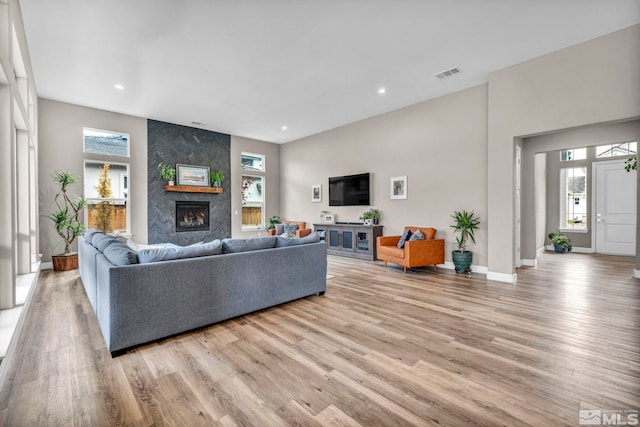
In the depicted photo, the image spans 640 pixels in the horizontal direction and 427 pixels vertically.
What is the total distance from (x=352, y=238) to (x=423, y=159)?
2.37 metres

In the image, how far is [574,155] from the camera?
766 centimetres

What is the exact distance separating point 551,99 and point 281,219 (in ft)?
23.6

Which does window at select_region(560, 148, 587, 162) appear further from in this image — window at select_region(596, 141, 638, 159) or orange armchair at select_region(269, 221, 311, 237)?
orange armchair at select_region(269, 221, 311, 237)

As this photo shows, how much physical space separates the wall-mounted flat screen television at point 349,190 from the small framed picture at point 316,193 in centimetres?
44

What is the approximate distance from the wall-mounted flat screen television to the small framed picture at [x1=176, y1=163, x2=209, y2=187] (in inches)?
135

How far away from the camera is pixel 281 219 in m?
9.30

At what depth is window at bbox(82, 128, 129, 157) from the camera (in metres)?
6.05

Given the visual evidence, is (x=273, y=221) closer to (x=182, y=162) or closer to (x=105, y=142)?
(x=182, y=162)

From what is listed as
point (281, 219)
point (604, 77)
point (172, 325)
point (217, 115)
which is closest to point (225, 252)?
point (172, 325)

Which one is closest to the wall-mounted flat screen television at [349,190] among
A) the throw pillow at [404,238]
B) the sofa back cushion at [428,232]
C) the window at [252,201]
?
the throw pillow at [404,238]

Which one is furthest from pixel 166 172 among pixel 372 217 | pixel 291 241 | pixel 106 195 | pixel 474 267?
pixel 474 267

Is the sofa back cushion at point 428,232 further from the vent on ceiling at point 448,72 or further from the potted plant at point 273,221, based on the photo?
the potted plant at point 273,221

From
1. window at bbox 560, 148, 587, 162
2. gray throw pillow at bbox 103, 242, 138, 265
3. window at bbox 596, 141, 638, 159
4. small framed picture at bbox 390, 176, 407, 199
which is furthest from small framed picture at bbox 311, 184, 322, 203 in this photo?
window at bbox 596, 141, 638, 159

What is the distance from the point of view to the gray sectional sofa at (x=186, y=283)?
229 centimetres
